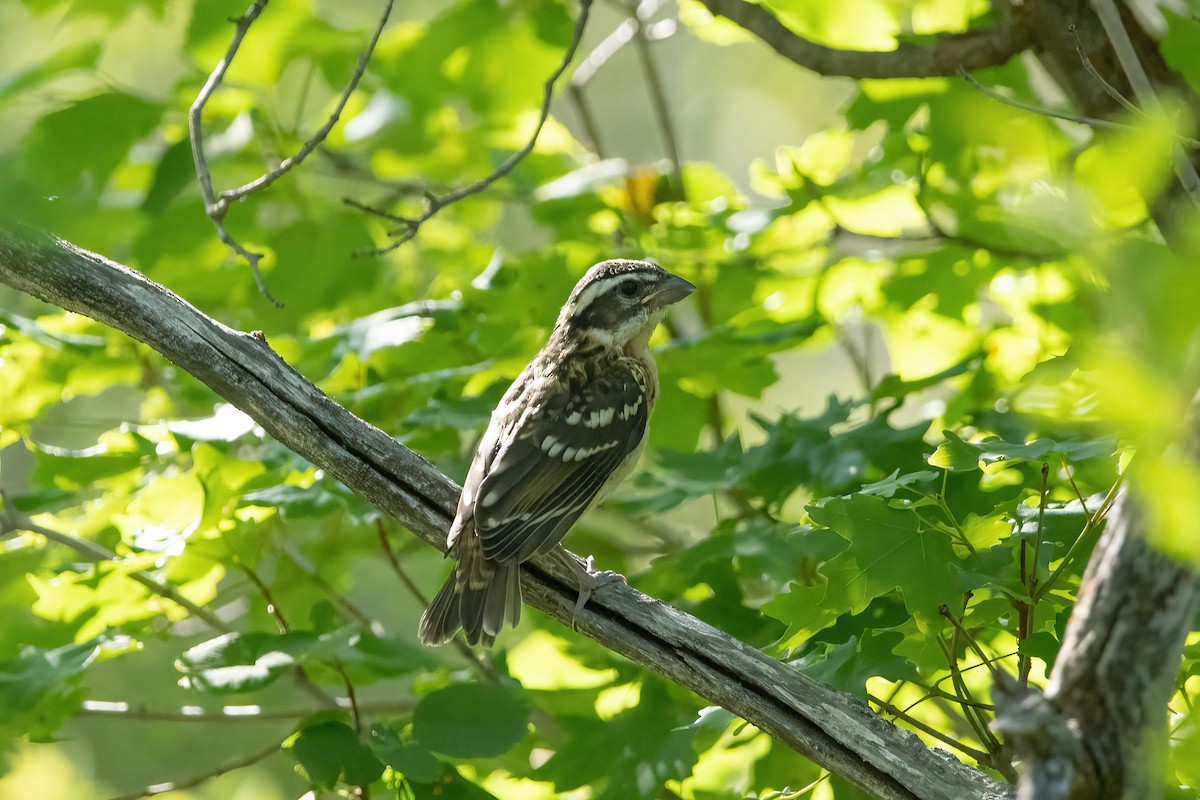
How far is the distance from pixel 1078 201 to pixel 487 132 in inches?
157

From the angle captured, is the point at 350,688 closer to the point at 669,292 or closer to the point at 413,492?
the point at 413,492

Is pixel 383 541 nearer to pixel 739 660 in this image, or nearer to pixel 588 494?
pixel 588 494

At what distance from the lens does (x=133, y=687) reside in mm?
11109

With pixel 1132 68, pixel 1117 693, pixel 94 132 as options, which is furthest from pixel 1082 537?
pixel 94 132

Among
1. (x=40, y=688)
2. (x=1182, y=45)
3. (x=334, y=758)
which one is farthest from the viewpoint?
(x=1182, y=45)

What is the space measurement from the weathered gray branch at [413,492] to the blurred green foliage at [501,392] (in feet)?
0.39

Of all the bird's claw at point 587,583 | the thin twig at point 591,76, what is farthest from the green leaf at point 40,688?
the thin twig at point 591,76

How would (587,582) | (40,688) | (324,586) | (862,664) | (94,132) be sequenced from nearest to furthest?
(862,664) → (40,688) → (587,582) → (324,586) → (94,132)

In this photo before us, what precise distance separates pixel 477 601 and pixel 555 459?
603 millimetres

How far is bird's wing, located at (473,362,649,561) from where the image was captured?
10.7 feet

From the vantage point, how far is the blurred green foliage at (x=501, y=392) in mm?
2469

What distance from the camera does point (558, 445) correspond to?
3.71 meters

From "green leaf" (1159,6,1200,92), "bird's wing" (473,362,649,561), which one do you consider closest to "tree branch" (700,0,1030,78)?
"green leaf" (1159,6,1200,92)

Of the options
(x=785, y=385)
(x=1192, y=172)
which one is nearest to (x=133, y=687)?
(x=785, y=385)
